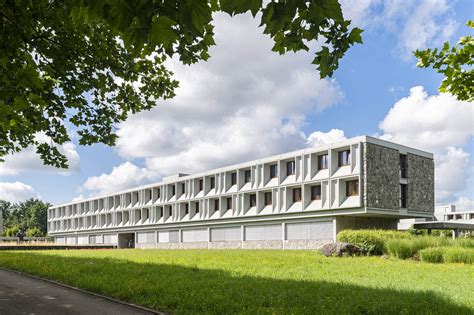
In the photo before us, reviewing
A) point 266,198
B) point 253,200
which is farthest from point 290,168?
point 253,200

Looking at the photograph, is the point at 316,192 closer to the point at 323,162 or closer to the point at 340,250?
the point at 323,162

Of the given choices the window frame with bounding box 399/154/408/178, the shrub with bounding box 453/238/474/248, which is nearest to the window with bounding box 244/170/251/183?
the window frame with bounding box 399/154/408/178

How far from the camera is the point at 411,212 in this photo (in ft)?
138

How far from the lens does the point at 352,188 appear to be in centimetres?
3919

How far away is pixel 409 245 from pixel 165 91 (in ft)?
62.2

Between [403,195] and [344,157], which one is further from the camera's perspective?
[403,195]

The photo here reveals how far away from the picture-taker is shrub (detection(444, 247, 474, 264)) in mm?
22125

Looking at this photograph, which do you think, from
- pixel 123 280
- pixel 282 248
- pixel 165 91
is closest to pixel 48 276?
pixel 123 280

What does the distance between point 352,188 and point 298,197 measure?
255 inches

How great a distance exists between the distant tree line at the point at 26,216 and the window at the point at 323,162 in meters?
80.4

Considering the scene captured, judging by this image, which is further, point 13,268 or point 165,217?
point 165,217

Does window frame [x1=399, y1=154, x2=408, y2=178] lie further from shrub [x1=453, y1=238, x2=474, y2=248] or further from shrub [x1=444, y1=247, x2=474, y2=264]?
shrub [x1=444, y1=247, x2=474, y2=264]

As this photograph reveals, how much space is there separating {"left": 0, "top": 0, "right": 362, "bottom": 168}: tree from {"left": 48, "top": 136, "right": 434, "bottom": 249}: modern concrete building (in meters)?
28.4

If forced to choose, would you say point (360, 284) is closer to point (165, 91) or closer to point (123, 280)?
point (123, 280)
